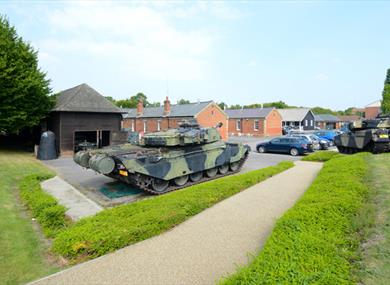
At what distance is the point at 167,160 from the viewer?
10.5 m

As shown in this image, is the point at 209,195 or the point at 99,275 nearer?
the point at 99,275

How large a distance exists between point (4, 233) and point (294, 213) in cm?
671

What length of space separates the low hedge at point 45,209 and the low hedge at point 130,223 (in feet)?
2.68

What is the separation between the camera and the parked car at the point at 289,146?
2164 centimetres

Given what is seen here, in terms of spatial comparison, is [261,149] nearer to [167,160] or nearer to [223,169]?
[223,169]

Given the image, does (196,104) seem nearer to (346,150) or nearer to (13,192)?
(346,150)

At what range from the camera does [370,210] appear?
5902mm

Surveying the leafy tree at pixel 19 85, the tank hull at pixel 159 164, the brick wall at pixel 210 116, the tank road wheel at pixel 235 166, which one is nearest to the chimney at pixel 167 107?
the brick wall at pixel 210 116

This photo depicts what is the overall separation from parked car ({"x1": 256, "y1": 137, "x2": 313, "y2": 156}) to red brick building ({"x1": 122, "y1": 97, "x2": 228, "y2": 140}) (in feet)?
35.9

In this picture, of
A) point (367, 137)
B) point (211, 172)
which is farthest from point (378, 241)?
point (367, 137)

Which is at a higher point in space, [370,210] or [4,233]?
[370,210]

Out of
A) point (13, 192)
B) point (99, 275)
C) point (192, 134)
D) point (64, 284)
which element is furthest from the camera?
point (192, 134)

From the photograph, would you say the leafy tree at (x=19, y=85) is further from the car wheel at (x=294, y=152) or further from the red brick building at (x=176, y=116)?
the car wheel at (x=294, y=152)

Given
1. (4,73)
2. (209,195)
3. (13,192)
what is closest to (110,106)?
(4,73)
